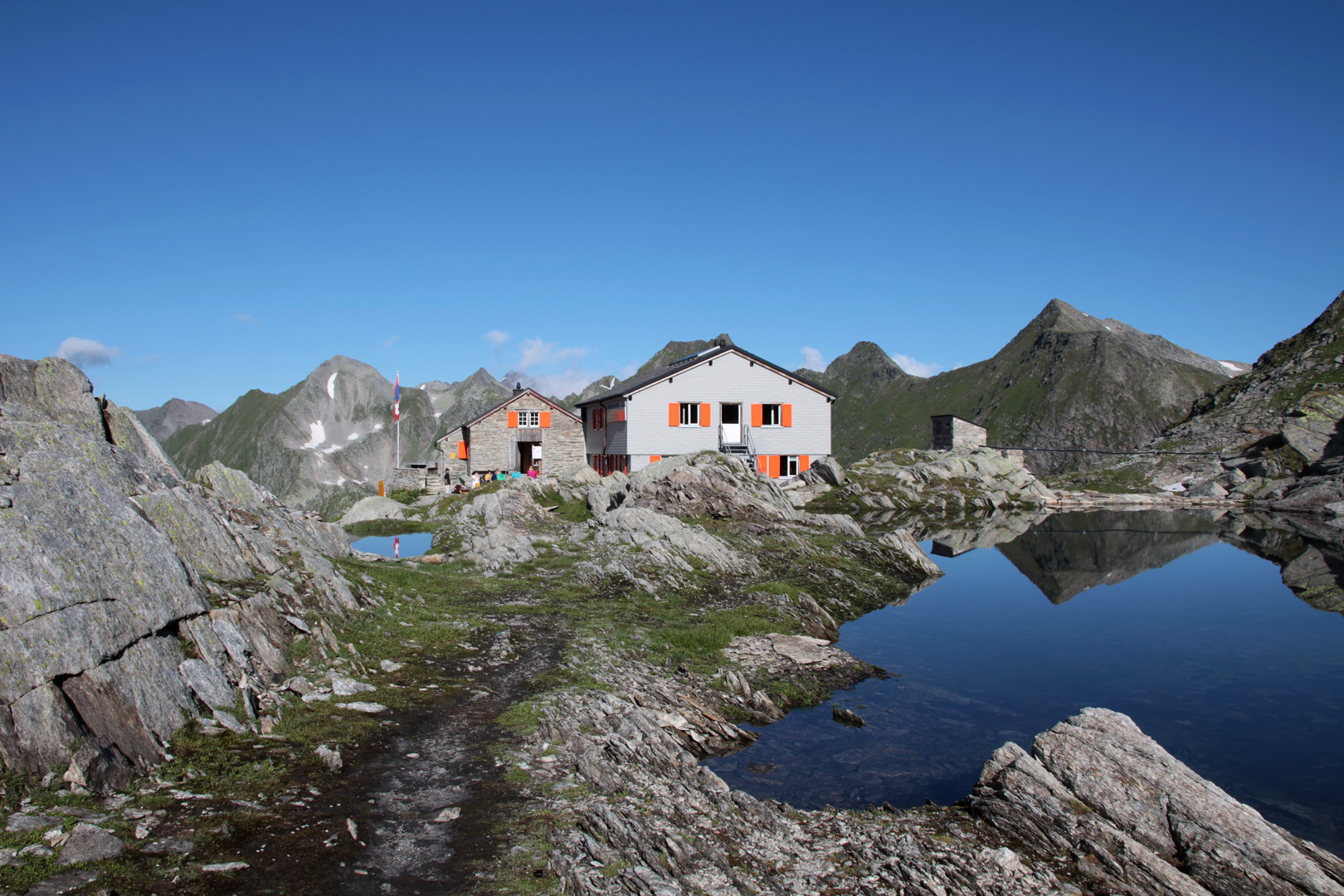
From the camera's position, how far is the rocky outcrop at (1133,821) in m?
8.70

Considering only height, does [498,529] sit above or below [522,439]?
below

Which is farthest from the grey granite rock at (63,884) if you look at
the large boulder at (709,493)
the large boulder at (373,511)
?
the large boulder at (373,511)

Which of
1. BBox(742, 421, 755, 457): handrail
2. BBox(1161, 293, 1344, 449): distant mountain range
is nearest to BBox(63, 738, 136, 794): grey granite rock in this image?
BBox(742, 421, 755, 457): handrail

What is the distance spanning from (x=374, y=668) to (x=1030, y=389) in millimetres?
204517

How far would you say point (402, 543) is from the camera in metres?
35.5

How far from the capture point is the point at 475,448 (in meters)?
69.1

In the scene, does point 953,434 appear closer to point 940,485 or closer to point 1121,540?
point 940,485

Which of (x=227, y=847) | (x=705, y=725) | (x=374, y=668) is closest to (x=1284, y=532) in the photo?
(x=705, y=725)

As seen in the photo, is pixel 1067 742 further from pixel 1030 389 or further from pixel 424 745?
pixel 1030 389

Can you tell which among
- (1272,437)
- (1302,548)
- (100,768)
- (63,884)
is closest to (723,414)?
(1302,548)

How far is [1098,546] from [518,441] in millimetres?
47448

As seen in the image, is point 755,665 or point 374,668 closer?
point 374,668

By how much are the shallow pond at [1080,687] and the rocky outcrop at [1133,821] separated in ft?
7.67

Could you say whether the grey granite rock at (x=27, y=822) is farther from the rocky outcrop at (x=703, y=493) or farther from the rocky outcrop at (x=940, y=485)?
the rocky outcrop at (x=940, y=485)
